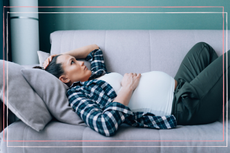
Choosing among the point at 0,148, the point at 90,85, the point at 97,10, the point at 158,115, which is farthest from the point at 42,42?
the point at 158,115

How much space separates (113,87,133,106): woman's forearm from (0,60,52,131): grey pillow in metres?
0.36

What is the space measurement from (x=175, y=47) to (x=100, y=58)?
1.98 ft

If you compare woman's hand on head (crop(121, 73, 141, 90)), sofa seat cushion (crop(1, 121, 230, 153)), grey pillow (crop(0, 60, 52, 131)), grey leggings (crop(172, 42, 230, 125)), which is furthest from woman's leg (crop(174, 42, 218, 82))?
grey pillow (crop(0, 60, 52, 131))

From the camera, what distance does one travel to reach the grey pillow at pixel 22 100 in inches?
32.3

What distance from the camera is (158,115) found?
101 cm

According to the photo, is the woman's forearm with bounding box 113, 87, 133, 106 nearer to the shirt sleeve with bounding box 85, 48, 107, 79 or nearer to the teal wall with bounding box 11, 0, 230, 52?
the shirt sleeve with bounding box 85, 48, 107, 79

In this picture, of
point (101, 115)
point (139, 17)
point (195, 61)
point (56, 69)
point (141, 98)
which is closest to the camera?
point (101, 115)

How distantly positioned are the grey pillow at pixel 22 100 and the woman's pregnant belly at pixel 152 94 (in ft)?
1.31

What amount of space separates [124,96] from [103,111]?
139 millimetres

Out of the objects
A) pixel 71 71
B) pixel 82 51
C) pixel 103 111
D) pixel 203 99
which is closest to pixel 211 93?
pixel 203 99

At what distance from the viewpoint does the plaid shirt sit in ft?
2.61

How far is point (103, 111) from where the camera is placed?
85 centimetres

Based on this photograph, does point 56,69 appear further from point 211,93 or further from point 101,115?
point 211,93

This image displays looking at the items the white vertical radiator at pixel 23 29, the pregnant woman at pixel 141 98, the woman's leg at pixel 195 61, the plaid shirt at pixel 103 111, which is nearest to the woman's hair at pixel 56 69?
the pregnant woman at pixel 141 98
